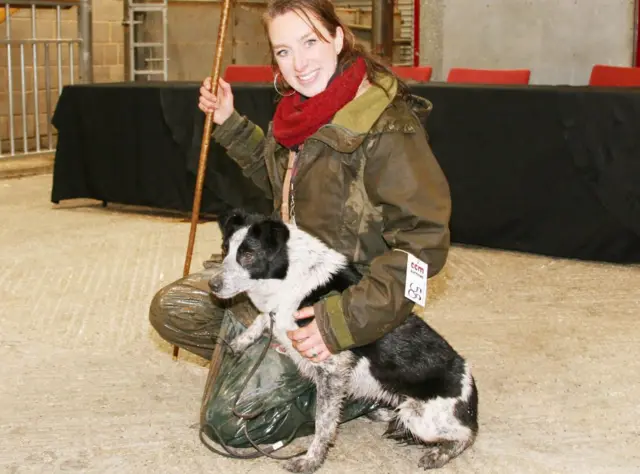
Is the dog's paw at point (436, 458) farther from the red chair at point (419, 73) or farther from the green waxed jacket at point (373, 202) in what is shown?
the red chair at point (419, 73)

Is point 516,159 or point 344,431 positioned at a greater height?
point 516,159

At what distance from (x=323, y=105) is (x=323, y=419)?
0.91 meters

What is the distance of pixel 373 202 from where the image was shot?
2697 millimetres

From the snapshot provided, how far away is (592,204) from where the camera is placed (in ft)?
17.4

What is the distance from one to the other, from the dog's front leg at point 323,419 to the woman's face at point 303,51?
843 mm

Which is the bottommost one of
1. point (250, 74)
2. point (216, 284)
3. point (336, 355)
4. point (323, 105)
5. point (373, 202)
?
point (336, 355)

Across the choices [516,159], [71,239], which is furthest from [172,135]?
[516,159]

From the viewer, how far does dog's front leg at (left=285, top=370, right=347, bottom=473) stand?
2.65 m

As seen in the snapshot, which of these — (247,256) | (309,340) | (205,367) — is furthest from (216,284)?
(205,367)

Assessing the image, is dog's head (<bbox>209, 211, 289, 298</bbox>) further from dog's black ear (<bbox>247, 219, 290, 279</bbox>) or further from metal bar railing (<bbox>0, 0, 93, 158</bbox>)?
metal bar railing (<bbox>0, 0, 93, 158</bbox>)

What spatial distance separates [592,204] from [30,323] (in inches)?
123

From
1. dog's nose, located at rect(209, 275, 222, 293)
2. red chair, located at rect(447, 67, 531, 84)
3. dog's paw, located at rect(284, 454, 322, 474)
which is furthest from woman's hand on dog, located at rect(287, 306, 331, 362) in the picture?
red chair, located at rect(447, 67, 531, 84)

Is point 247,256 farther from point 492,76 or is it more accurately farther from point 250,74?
point 250,74

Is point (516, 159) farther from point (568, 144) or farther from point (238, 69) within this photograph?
point (238, 69)
